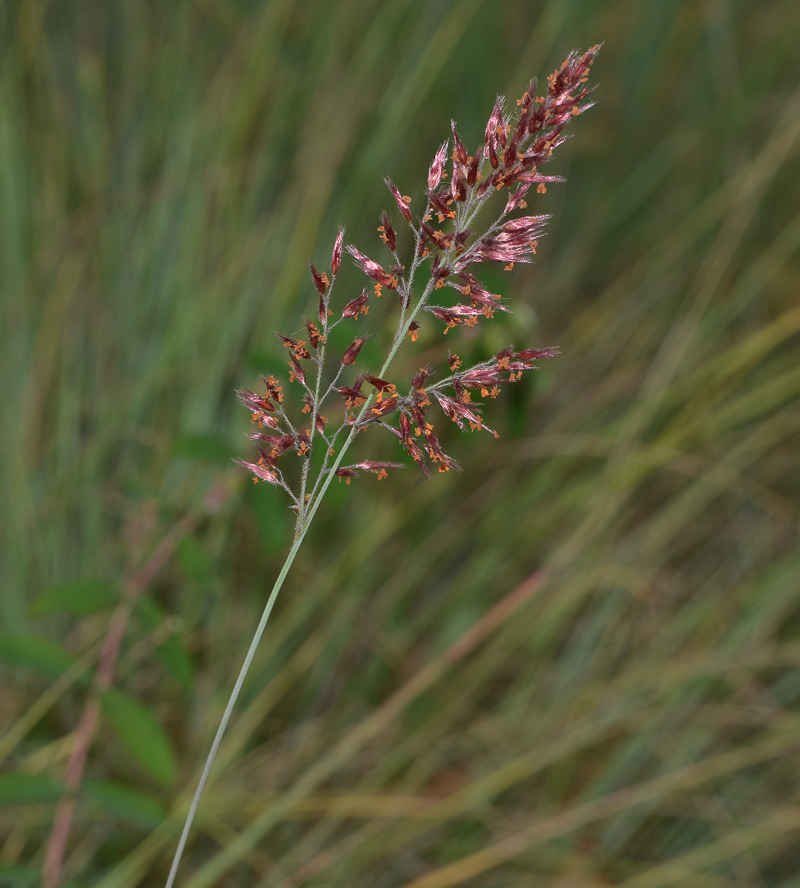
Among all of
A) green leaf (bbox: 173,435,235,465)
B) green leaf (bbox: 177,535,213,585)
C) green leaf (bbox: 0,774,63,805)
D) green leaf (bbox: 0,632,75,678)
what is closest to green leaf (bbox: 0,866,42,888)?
green leaf (bbox: 0,774,63,805)

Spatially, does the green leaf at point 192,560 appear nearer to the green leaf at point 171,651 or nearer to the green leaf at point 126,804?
the green leaf at point 171,651

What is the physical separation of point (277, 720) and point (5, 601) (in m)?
0.39

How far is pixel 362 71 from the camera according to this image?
1057 millimetres

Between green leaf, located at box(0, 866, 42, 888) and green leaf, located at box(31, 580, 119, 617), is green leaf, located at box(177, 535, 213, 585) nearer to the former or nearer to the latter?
green leaf, located at box(31, 580, 119, 617)

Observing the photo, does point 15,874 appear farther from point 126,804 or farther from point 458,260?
point 458,260

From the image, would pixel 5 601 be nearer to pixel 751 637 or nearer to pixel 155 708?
pixel 155 708

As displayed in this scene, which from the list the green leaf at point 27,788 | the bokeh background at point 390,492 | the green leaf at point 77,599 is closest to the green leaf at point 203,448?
the bokeh background at point 390,492

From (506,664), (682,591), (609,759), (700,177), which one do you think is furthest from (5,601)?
(700,177)

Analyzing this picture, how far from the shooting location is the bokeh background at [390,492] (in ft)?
2.86

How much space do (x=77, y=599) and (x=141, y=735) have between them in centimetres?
14

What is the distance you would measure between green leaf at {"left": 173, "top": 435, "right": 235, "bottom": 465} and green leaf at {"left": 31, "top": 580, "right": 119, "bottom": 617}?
0.15 metres

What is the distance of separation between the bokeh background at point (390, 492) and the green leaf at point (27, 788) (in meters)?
0.12

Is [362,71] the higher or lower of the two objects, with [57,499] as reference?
higher

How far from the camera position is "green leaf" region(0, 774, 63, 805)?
0.60 meters
